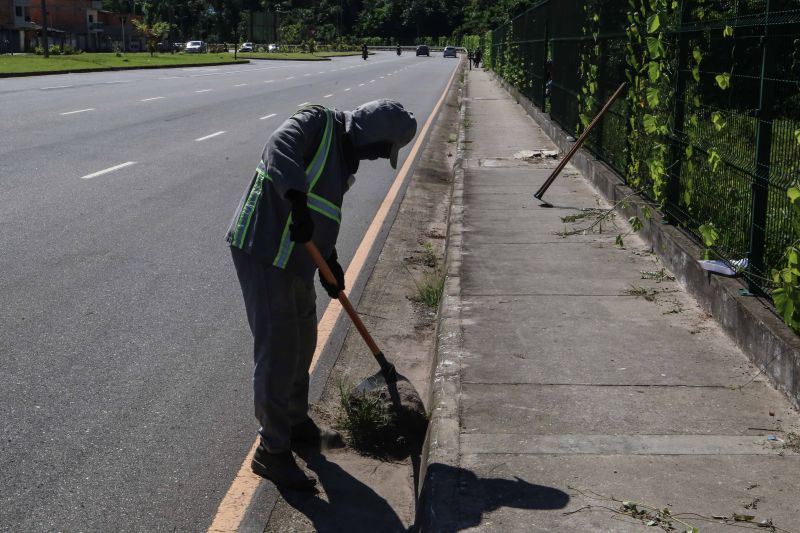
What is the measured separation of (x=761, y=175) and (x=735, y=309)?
731 millimetres

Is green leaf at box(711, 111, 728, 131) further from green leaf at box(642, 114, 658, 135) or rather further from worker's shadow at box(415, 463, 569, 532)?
worker's shadow at box(415, 463, 569, 532)

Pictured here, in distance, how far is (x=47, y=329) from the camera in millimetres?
6434

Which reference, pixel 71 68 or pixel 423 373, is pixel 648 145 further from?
pixel 71 68

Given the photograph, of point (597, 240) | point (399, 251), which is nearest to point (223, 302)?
point (399, 251)

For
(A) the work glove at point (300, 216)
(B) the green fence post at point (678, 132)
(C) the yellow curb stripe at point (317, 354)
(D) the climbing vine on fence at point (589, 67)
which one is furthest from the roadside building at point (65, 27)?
(A) the work glove at point (300, 216)

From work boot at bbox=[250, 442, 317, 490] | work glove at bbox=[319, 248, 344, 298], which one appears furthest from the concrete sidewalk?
work glove at bbox=[319, 248, 344, 298]

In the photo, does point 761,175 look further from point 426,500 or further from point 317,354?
point 426,500

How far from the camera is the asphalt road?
4391mm

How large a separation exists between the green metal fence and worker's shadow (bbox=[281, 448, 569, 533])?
200 cm

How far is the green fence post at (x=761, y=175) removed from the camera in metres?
5.77

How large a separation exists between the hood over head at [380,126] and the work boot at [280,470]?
1.30 metres

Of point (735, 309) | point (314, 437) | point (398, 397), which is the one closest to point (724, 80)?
point (735, 309)

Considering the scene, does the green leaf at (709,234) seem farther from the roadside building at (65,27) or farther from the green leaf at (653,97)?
the roadside building at (65,27)

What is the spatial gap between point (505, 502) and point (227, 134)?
15.0 metres
